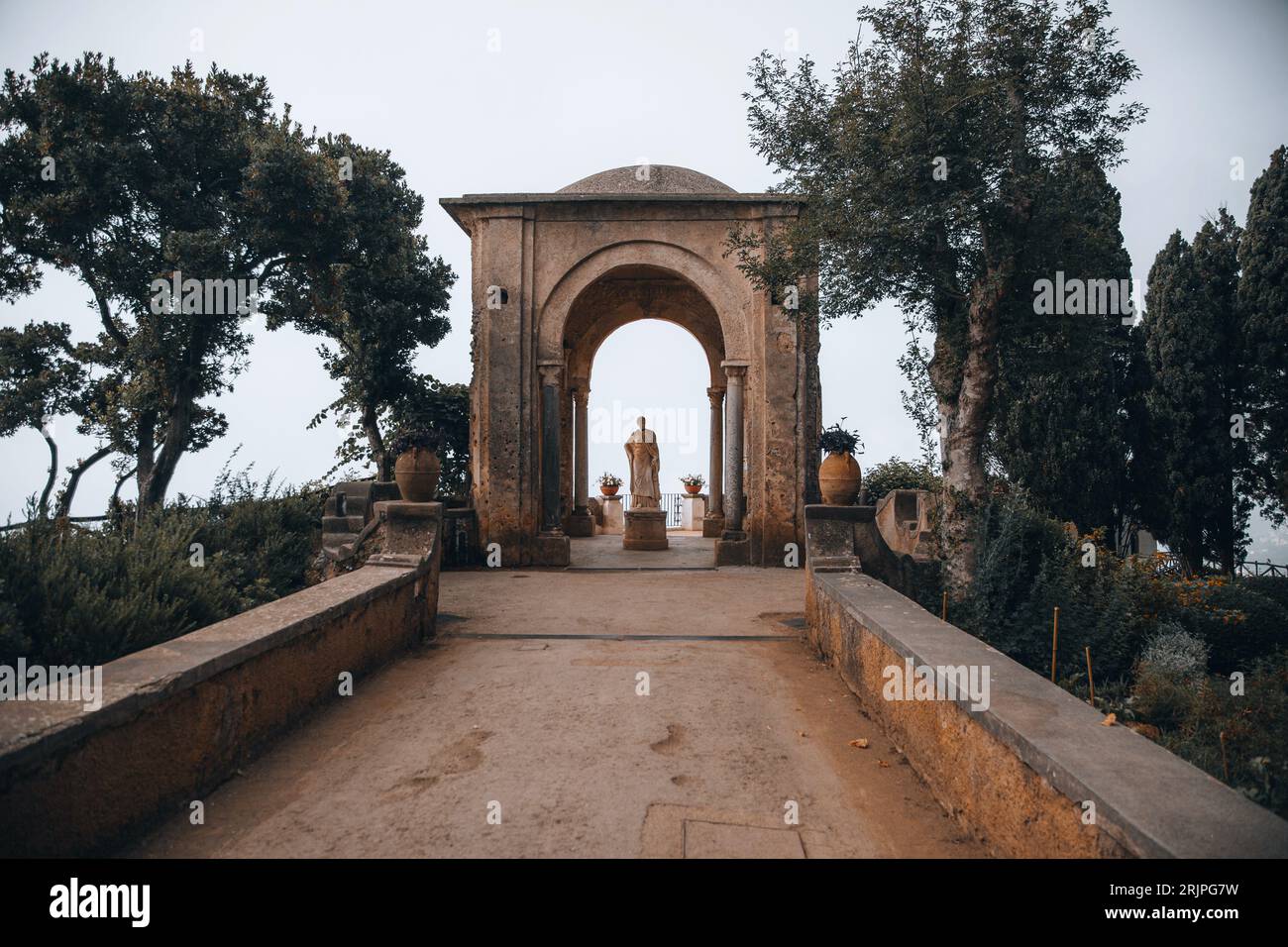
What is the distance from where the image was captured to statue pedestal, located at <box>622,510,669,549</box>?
1406cm

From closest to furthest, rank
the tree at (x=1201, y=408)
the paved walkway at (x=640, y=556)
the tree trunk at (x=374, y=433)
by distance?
1. the paved walkway at (x=640, y=556)
2. the tree at (x=1201, y=408)
3. the tree trunk at (x=374, y=433)

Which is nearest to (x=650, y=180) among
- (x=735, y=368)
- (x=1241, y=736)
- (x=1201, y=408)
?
(x=735, y=368)

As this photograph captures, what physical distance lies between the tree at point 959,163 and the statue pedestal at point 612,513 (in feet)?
41.7

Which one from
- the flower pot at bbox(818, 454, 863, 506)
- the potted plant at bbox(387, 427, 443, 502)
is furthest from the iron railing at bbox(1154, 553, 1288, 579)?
the potted plant at bbox(387, 427, 443, 502)

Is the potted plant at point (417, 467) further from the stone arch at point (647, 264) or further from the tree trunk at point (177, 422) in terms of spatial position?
the tree trunk at point (177, 422)

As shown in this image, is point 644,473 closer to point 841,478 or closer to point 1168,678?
point 841,478

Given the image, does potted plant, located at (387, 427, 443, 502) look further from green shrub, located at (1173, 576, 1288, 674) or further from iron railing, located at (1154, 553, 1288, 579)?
iron railing, located at (1154, 553, 1288, 579)

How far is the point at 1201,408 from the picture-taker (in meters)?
15.9

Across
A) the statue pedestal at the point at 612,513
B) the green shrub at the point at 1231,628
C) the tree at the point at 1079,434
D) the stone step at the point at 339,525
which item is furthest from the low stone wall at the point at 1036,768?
Result: the statue pedestal at the point at 612,513

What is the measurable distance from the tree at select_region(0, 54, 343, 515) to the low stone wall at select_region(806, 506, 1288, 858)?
13.1 m

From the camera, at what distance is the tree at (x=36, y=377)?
14.4 metres

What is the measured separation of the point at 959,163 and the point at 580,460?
1121 centimetres
